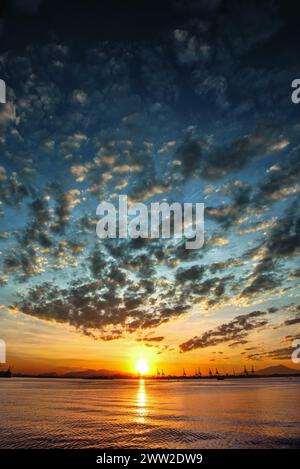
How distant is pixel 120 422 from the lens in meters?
55.1

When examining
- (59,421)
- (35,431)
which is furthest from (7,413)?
(35,431)

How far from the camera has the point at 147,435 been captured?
42875 millimetres
